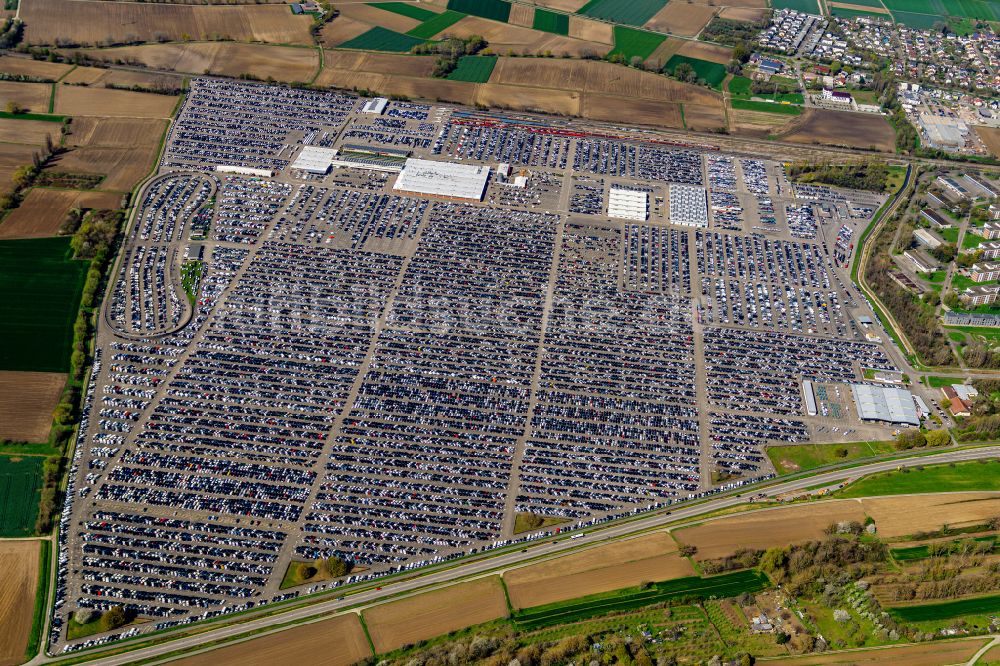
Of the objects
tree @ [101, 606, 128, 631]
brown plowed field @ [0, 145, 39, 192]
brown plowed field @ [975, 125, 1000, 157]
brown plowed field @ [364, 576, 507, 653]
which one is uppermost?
brown plowed field @ [975, 125, 1000, 157]

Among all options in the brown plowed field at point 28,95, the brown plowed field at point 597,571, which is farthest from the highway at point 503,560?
the brown plowed field at point 28,95

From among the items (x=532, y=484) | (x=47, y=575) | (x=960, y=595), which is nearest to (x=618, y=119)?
(x=532, y=484)

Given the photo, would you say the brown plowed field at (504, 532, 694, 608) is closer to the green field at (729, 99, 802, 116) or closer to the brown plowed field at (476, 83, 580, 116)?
the brown plowed field at (476, 83, 580, 116)

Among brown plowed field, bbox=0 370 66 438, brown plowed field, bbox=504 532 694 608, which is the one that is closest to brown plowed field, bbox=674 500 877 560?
brown plowed field, bbox=504 532 694 608

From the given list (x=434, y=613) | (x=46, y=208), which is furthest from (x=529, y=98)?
(x=434, y=613)

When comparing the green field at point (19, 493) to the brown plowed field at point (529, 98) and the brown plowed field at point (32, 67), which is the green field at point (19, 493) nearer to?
the brown plowed field at point (32, 67)

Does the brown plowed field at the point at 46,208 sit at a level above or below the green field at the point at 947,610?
below
